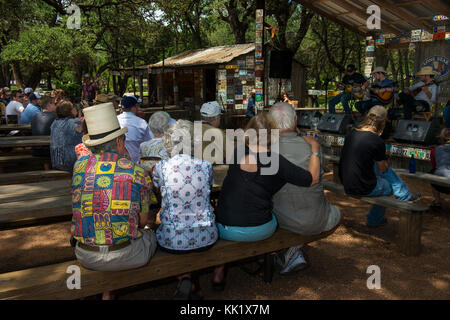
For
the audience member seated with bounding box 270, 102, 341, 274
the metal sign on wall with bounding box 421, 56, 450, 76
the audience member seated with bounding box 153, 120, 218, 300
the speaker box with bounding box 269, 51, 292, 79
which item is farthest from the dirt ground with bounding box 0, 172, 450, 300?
the metal sign on wall with bounding box 421, 56, 450, 76

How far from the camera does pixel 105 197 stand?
2367 millimetres

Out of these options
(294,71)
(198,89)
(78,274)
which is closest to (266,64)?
(294,71)

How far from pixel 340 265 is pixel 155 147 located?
234 cm

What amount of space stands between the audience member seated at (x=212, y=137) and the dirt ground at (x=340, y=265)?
107 centimetres

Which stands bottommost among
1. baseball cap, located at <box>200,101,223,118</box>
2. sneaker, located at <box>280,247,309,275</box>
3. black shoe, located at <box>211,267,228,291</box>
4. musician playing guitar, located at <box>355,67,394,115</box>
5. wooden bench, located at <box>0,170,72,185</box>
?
black shoe, located at <box>211,267,228,291</box>

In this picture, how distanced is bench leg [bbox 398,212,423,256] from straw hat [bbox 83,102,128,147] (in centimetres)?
311

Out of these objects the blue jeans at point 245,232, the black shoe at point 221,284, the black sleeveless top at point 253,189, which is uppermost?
the black sleeveless top at point 253,189

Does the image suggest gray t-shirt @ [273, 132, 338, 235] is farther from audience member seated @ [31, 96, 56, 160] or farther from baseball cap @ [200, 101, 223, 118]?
audience member seated @ [31, 96, 56, 160]

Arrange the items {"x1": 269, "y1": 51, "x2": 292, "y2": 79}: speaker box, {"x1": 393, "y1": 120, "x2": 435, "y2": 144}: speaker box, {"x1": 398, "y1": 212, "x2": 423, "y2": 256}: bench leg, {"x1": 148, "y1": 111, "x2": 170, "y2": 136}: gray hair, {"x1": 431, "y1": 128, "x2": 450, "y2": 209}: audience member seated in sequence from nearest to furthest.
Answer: {"x1": 398, "y1": 212, "x2": 423, "y2": 256}: bench leg < {"x1": 148, "y1": 111, "x2": 170, "y2": 136}: gray hair < {"x1": 431, "y1": 128, "x2": 450, "y2": 209}: audience member seated < {"x1": 393, "y1": 120, "x2": 435, "y2": 144}: speaker box < {"x1": 269, "y1": 51, "x2": 292, "y2": 79}: speaker box

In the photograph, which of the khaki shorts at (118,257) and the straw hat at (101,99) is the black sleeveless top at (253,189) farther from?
the straw hat at (101,99)

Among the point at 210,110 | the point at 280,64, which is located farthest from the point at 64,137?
the point at 280,64

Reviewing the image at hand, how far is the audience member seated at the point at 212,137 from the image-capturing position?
124 inches

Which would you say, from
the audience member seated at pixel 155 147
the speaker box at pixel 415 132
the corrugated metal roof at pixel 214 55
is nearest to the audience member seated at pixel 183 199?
the audience member seated at pixel 155 147

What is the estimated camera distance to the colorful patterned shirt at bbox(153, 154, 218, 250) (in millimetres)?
2729
